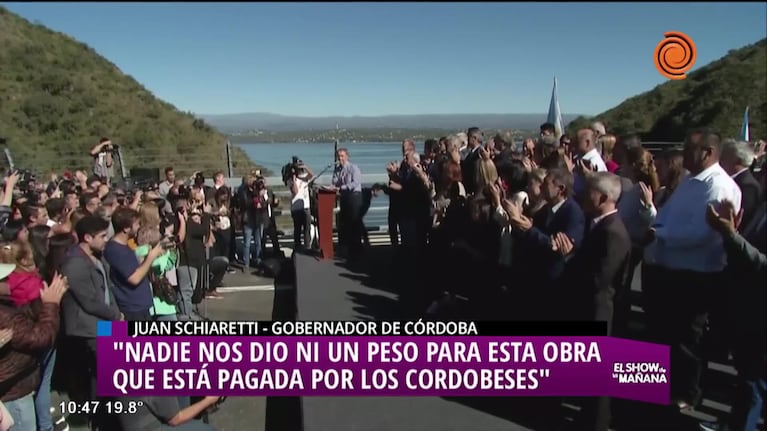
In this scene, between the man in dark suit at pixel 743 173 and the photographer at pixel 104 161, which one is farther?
the photographer at pixel 104 161

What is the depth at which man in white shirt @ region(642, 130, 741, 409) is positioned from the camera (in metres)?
3.22

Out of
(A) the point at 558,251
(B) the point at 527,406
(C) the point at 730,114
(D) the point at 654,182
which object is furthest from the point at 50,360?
(C) the point at 730,114

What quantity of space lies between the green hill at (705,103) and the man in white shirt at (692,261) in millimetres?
20757

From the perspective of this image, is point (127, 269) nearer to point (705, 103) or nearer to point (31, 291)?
point (31, 291)

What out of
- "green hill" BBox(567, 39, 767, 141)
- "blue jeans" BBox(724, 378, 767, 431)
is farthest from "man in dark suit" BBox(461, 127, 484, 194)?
"green hill" BBox(567, 39, 767, 141)

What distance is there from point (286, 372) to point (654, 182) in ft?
9.94

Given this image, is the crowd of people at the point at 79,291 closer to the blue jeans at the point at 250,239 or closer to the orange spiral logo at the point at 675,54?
the blue jeans at the point at 250,239

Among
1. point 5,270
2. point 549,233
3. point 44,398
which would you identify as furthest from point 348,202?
point 5,270

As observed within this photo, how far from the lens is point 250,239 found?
27.8ft

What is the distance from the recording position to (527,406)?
350 cm

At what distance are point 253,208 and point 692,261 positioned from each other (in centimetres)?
613

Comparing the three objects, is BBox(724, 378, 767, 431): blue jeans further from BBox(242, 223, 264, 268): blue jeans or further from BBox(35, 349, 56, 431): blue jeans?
BBox(242, 223, 264, 268): blue jeans

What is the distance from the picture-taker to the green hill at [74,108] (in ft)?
89.7
